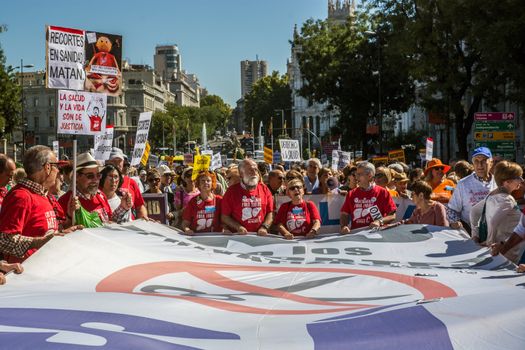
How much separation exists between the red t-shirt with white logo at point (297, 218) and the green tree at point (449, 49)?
69.5 ft

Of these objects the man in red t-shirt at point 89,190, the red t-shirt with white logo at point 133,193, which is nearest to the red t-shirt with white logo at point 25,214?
the man in red t-shirt at point 89,190

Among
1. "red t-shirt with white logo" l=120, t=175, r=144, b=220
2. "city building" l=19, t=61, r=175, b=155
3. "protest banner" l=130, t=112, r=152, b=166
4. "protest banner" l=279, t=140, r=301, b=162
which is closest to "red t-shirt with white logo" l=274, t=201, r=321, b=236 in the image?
"red t-shirt with white logo" l=120, t=175, r=144, b=220

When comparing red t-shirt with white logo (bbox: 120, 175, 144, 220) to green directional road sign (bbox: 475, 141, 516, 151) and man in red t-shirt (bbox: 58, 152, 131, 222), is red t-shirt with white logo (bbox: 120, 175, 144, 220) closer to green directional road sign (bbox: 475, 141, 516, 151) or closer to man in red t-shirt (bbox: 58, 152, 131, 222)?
man in red t-shirt (bbox: 58, 152, 131, 222)

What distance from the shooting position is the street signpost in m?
23.0

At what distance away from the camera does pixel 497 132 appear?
2323cm

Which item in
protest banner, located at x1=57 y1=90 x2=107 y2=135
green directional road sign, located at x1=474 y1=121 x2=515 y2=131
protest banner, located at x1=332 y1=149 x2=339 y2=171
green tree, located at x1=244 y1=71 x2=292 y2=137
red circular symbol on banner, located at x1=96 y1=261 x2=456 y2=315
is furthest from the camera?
green tree, located at x1=244 y1=71 x2=292 y2=137

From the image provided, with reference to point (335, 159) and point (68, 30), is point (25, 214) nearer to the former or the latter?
point (68, 30)

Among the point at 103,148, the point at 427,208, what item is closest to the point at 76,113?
the point at 427,208

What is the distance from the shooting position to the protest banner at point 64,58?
Result: 10.2 m

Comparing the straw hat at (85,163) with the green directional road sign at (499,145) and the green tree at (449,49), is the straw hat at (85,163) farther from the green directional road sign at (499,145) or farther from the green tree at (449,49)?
the green tree at (449,49)

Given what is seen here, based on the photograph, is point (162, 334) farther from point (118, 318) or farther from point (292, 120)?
point (292, 120)

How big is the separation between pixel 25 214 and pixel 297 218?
398cm

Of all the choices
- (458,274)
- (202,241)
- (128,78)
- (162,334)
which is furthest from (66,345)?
(128,78)

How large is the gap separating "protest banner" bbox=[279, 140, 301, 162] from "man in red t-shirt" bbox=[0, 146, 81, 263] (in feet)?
58.0
